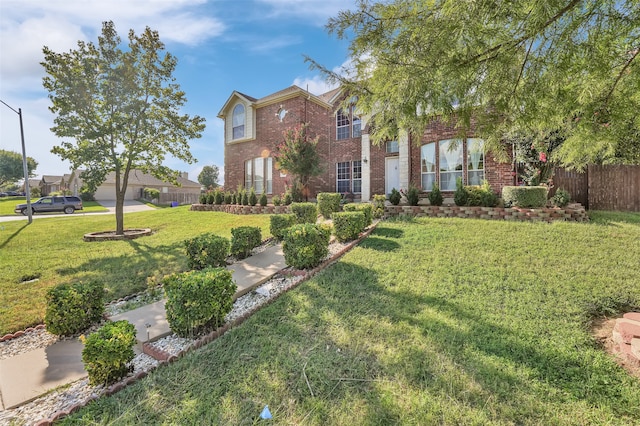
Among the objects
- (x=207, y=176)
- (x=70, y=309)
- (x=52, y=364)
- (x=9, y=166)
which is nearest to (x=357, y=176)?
(x=70, y=309)

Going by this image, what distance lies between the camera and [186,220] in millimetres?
13641

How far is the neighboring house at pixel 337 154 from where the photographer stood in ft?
39.6

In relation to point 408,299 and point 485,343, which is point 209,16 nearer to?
point 408,299

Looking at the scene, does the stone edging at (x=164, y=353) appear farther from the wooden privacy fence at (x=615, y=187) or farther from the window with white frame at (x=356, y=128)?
the window with white frame at (x=356, y=128)

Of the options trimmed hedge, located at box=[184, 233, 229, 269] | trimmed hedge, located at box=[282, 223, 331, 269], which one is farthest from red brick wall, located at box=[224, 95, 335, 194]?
trimmed hedge, located at box=[282, 223, 331, 269]

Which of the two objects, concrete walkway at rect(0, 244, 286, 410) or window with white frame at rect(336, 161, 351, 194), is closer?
concrete walkway at rect(0, 244, 286, 410)

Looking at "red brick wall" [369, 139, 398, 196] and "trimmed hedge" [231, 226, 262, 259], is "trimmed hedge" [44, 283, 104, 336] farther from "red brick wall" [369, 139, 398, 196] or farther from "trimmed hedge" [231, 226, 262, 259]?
"red brick wall" [369, 139, 398, 196]

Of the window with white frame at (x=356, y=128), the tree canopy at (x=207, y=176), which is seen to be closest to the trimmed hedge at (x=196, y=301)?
the window with white frame at (x=356, y=128)

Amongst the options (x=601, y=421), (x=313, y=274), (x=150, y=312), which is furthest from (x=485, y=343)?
(x=150, y=312)

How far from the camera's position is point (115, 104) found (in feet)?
33.0

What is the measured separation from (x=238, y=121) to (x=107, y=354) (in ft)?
58.5

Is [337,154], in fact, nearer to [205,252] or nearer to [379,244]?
[379,244]

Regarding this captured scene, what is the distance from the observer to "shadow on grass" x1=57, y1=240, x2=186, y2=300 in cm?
560

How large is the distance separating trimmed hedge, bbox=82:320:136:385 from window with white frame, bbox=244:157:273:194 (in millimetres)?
14697
